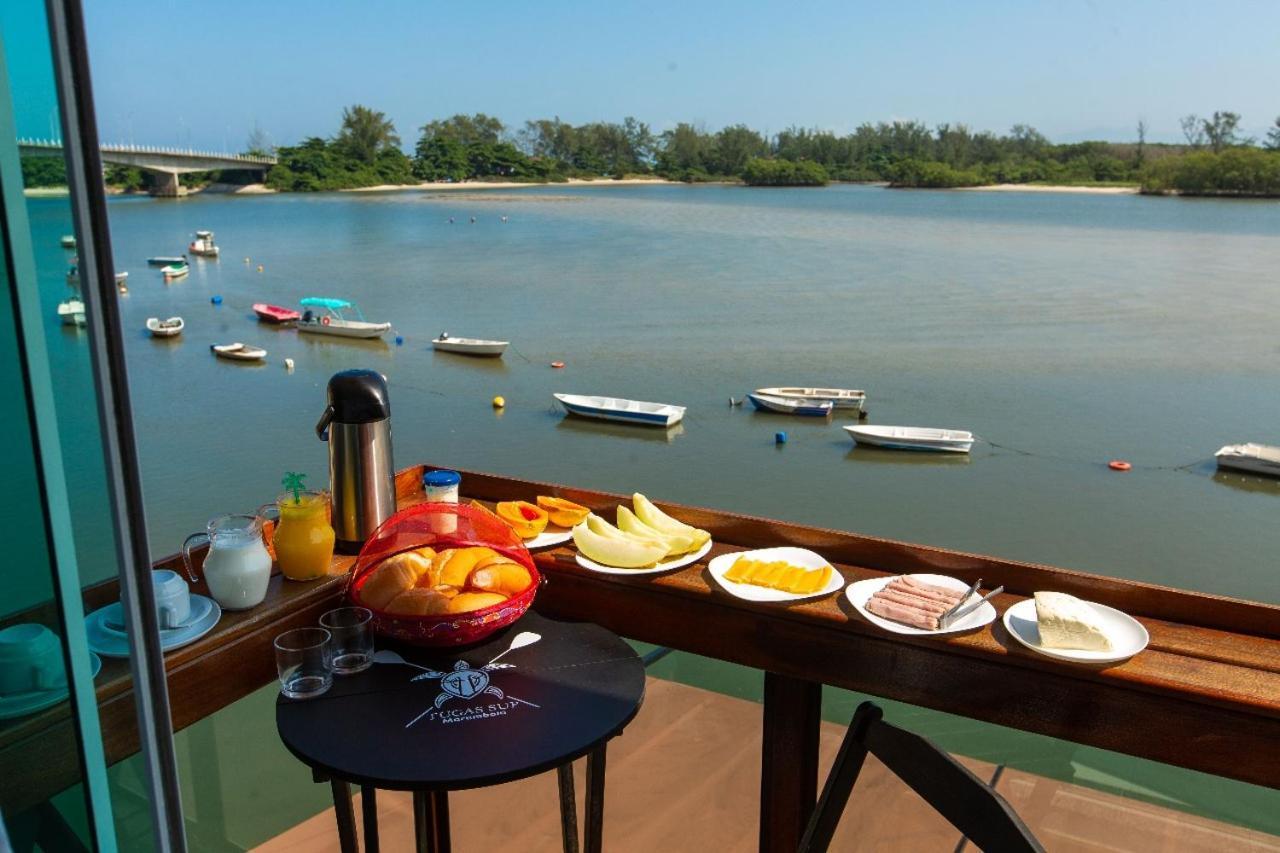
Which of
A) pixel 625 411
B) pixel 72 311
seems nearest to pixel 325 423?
pixel 72 311

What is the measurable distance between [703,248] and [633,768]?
1754 inches

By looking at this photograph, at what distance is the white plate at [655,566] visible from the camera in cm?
191

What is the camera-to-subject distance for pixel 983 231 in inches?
2100

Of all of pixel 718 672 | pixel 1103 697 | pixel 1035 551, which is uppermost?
pixel 1103 697

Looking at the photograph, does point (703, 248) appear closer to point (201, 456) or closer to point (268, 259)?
point (268, 259)

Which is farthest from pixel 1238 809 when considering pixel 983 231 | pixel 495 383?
pixel 983 231

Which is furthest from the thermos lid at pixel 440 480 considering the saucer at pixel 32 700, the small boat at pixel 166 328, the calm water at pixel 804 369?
the small boat at pixel 166 328

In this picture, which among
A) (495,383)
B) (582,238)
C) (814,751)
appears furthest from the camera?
(582,238)

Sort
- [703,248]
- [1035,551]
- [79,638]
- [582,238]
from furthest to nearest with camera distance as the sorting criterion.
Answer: [582,238], [703,248], [1035,551], [79,638]

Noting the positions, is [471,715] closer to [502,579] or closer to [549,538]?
[502,579]

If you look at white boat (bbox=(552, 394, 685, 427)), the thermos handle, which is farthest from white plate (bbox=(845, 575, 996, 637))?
white boat (bbox=(552, 394, 685, 427))

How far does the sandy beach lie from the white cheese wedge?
76.8 m

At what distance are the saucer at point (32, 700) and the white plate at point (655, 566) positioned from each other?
1.33m

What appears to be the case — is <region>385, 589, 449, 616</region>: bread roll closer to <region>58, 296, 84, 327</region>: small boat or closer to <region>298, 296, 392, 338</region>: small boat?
<region>58, 296, 84, 327</region>: small boat
